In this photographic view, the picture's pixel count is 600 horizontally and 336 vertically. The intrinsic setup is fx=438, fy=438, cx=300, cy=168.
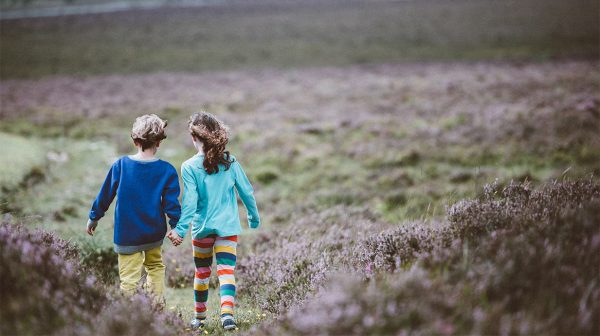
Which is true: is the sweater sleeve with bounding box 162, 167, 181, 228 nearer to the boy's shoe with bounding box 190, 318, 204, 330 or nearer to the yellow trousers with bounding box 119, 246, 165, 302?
the yellow trousers with bounding box 119, 246, 165, 302

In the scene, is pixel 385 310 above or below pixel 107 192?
below

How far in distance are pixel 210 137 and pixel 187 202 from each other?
0.69 m

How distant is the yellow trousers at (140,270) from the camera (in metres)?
4.38

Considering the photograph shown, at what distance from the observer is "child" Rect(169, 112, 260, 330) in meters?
4.42

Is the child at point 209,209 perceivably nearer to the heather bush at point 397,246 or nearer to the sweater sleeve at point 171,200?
the sweater sleeve at point 171,200

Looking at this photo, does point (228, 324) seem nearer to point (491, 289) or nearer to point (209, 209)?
point (209, 209)

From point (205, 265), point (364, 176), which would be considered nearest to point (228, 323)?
point (205, 265)

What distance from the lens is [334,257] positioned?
526cm

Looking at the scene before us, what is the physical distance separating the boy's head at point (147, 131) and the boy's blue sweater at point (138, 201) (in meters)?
0.18

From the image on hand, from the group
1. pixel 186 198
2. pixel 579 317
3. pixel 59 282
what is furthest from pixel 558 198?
pixel 59 282

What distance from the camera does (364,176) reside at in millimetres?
11227

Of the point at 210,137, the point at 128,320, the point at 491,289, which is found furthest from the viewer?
the point at 210,137

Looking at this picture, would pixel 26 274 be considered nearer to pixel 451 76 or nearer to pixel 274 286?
pixel 274 286

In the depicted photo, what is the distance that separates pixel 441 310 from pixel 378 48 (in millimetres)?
47268
